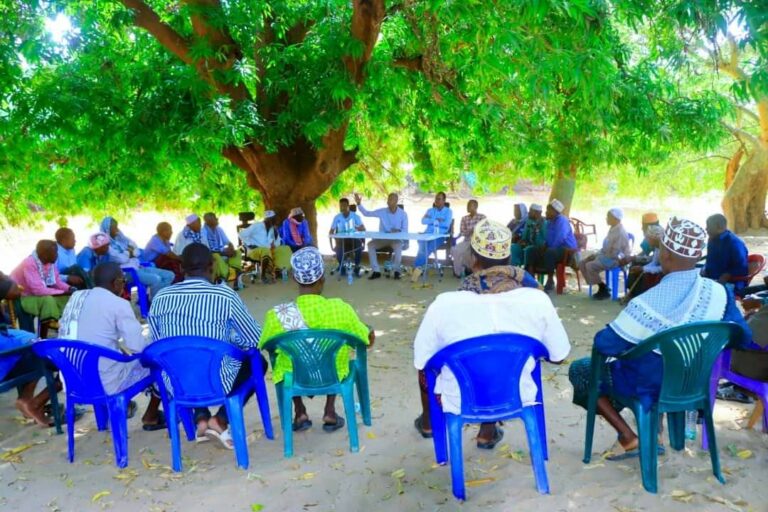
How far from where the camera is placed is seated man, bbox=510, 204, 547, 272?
30.8 ft

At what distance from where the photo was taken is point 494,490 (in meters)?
3.47

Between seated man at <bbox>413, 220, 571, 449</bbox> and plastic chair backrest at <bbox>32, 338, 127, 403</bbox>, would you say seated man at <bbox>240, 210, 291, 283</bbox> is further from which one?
→ seated man at <bbox>413, 220, 571, 449</bbox>

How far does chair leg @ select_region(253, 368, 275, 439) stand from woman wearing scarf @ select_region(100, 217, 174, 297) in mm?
4766

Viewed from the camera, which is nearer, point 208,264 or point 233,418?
point 233,418

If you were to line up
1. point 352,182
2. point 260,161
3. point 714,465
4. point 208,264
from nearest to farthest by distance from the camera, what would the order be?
point 714,465 < point 208,264 < point 260,161 < point 352,182

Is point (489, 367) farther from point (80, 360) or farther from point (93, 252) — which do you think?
point (93, 252)

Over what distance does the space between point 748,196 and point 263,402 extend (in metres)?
17.6

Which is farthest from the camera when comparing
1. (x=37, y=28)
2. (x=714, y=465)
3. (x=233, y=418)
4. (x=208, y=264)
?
(x=37, y=28)

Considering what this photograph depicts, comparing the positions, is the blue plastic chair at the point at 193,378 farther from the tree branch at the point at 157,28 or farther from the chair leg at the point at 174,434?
the tree branch at the point at 157,28

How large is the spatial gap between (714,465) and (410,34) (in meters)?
6.94

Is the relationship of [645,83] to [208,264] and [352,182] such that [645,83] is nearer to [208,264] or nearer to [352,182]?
[208,264]

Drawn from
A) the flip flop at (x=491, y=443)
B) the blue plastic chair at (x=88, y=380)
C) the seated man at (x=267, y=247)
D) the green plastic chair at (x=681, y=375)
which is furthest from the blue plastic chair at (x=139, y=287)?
the green plastic chair at (x=681, y=375)

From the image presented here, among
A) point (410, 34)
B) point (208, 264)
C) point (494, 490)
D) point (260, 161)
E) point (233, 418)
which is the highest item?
point (410, 34)

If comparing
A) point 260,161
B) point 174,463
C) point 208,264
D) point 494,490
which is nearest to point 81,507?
point 174,463
